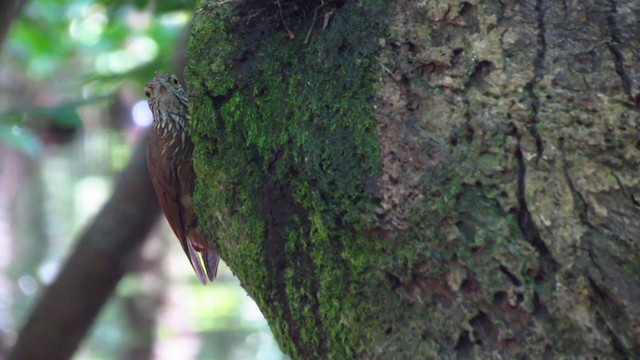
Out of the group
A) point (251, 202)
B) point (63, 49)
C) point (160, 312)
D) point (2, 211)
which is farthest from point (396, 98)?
point (2, 211)

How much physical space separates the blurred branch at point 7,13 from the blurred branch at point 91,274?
1.10 m

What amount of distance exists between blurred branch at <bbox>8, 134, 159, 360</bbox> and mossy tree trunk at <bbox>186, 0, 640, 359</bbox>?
261cm

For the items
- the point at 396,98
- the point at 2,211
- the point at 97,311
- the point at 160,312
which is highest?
the point at 396,98

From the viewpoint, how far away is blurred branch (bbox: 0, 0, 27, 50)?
3.78 meters

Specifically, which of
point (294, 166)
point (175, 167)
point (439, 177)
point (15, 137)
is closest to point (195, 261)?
point (175, 167)

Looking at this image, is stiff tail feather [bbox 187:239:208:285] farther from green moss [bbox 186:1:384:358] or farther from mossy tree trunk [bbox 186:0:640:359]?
mossy tree trunk [bbox 186:0:640:359]

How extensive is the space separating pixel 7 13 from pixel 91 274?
162cm

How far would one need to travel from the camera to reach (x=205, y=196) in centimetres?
226

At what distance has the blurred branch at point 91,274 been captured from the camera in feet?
15.2

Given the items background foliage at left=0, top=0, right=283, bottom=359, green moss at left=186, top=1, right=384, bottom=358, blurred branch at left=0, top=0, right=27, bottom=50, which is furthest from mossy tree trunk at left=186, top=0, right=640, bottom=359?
background foliage at left=0, top=0, right=283, bottom=359

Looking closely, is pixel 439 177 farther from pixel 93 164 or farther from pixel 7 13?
pixel 93 164

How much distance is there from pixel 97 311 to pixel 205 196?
109 inches

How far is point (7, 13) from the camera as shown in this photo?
382 centimetres

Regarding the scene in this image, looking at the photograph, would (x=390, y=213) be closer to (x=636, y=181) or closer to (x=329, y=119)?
(x=329, y=119)
